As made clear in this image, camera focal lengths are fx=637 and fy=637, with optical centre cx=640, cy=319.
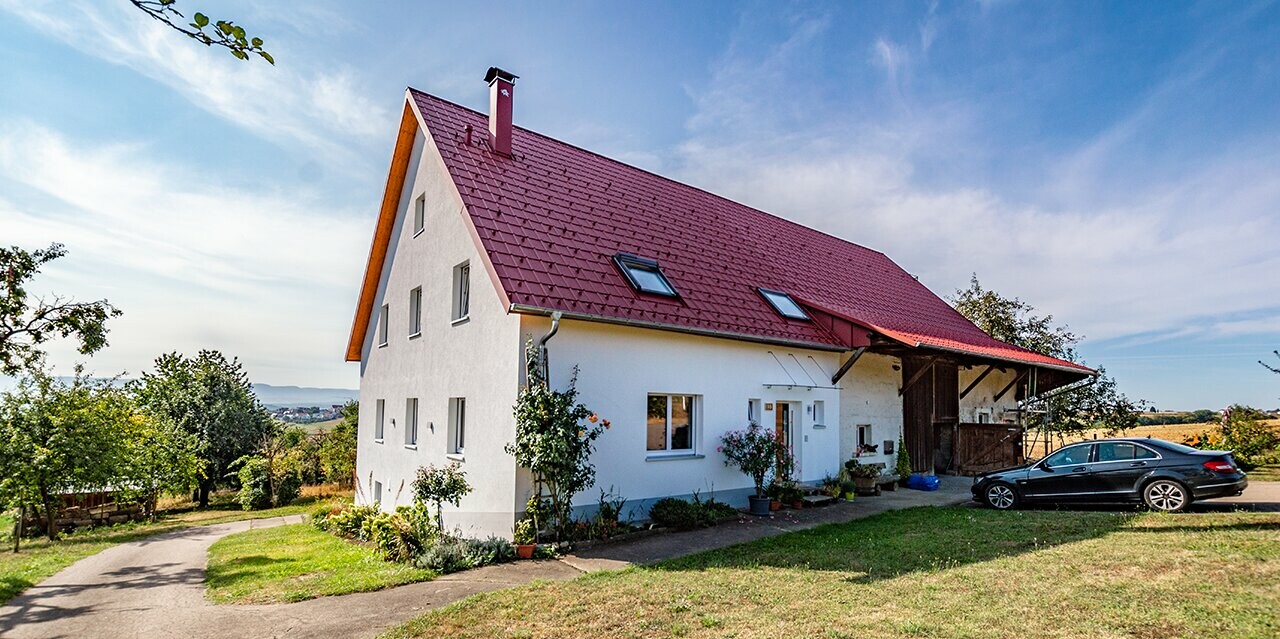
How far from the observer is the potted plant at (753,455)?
12.1 meters

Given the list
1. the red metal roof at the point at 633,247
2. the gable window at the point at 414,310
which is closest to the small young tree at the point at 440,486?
the red metal roof at the point at 633,247

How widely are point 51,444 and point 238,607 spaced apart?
12.0 metres

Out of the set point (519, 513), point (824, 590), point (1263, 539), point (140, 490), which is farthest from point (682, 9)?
point (140, 490)

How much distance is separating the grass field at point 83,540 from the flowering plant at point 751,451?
11.2m

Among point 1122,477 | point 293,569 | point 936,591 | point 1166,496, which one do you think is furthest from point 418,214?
point 1166,496

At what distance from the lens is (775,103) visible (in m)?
13.7

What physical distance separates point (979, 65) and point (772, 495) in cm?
945

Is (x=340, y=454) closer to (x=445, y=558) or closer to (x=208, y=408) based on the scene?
(x=208, y=408)

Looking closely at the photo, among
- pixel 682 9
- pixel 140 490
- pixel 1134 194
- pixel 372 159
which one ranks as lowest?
pixel 140 490

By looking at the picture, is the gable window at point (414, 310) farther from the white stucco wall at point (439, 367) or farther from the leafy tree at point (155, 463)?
the leafy tree at point (155, 463)

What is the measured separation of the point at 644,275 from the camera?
12625mm

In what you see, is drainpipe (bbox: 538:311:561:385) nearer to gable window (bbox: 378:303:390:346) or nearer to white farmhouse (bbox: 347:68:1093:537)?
white farmhouse (bbox: 347:68:1093:537)

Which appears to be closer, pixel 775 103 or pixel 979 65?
pixel 979 65

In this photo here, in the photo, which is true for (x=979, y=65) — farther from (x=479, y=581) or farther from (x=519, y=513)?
(x=479, y=581)
